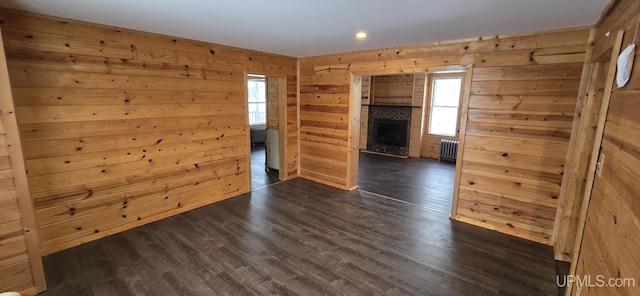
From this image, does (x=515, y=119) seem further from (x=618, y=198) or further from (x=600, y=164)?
(x=618, y=198)

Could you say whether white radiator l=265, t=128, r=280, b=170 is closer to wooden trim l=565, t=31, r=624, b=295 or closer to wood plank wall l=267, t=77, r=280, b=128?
wood plank wall l=267, t=77, r=280, b=128

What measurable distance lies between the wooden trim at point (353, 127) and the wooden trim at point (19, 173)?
11.9 ft

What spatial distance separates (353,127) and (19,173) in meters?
3.76

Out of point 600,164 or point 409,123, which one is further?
point 409,123

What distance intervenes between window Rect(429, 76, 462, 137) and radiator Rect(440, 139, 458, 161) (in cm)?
35

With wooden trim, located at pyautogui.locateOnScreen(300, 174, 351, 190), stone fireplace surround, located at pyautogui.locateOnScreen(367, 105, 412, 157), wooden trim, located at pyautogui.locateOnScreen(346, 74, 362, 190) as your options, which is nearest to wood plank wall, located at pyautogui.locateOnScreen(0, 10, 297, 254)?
wooden trim, located at pyautogui.locateOnScreen(300, 174, 351, 190)

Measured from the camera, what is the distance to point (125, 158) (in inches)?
122

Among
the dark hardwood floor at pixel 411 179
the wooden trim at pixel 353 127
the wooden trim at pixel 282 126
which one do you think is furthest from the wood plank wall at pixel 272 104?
the dark hardwood floor at pixel 411 179

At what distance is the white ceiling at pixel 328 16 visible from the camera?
214cm

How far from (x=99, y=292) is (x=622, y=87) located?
12.3 ft

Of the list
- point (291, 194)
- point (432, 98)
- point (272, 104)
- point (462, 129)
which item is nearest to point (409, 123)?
point (432, 98)

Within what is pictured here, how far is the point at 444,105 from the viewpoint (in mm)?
A: 6941

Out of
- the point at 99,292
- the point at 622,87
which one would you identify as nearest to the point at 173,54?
the point at 99,292

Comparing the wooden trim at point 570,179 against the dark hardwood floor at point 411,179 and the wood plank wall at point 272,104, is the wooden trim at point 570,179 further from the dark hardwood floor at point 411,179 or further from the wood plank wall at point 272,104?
the wood plank wall at point 272,104
